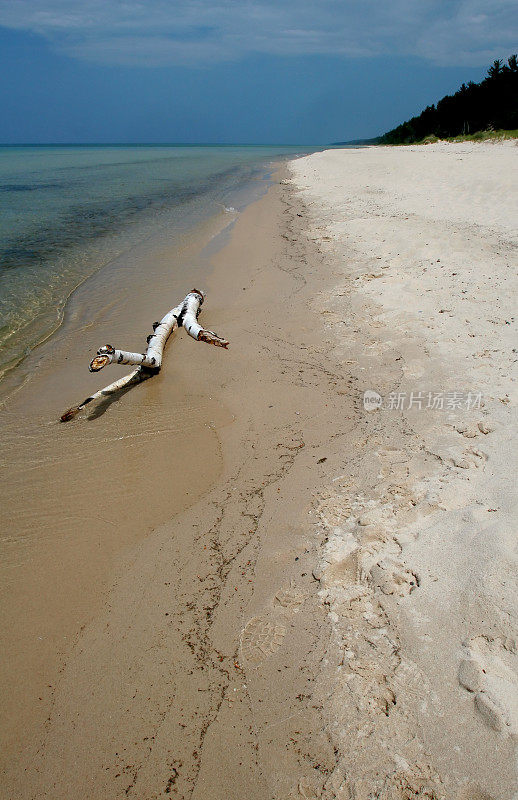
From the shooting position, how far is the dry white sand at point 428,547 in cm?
200

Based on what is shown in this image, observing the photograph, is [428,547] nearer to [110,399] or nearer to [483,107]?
[110,399]

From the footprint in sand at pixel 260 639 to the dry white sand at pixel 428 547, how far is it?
14.0 inches

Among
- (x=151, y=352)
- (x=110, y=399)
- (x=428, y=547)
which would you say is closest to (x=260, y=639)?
(x=428, y=547)

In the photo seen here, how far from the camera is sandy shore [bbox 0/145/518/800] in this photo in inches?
83.7

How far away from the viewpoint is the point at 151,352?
19.5 feet

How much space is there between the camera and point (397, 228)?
33.3ft

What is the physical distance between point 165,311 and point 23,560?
5545 millimetres

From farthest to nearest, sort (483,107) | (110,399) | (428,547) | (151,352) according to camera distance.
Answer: (483,107) < (151,352) < (110,399) < (428,547)

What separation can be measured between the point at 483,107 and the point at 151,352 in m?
48.2

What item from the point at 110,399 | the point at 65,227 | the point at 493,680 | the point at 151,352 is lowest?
the point at 493,680

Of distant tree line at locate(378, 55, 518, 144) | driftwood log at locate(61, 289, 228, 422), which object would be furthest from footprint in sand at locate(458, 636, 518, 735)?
distant tree line at locate(378, 55, 518, 144)

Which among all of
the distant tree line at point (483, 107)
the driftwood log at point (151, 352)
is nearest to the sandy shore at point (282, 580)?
the driftwood log at point (151, 352)

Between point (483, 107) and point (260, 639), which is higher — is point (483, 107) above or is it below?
above

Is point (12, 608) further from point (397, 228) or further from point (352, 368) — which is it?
point (397, 228)
